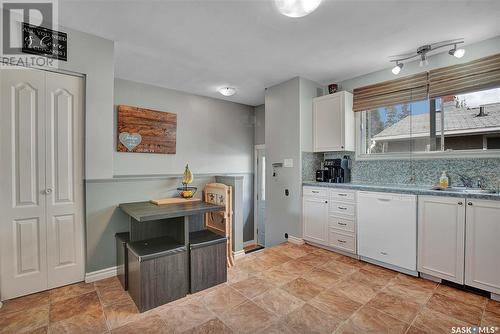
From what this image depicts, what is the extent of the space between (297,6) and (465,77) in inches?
91.0

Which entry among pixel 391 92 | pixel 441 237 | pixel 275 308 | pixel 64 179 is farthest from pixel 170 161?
pixel 441 237

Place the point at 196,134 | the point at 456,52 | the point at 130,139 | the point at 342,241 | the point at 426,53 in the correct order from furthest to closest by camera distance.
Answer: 1. the point at 196,134
2. the point at 130,139
3. the point at 342,241
4. the point at 426,53
5. the point at 456,52

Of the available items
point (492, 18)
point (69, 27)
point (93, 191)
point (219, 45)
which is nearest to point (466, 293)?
point (492, 18)

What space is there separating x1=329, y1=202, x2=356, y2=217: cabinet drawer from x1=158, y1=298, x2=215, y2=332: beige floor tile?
2.11 meters

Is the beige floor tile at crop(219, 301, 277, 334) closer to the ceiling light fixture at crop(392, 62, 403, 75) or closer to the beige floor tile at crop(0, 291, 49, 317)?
the beige floor tile at crop(0, 291, 49, 317)

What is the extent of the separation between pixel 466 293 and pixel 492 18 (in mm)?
2648

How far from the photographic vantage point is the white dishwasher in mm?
2654

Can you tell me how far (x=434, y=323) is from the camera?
6.18ft

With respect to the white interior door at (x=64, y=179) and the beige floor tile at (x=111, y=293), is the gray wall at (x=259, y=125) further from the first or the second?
the beige floor tile at (x=111, y=293)

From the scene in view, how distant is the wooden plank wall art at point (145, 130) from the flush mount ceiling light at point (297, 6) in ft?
10.3

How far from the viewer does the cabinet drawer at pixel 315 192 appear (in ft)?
11.4

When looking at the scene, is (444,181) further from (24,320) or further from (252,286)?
(24,320)

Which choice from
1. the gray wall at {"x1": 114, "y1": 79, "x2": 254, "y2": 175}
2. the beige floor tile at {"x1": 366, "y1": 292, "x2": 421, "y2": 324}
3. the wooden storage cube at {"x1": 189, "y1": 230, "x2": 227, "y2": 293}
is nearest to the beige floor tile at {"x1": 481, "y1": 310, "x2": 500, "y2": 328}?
the beige floor tile at {"x1": 366, "y1": 292, "x2": 421, "y2": 324}

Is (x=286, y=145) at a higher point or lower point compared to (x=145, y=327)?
higher
